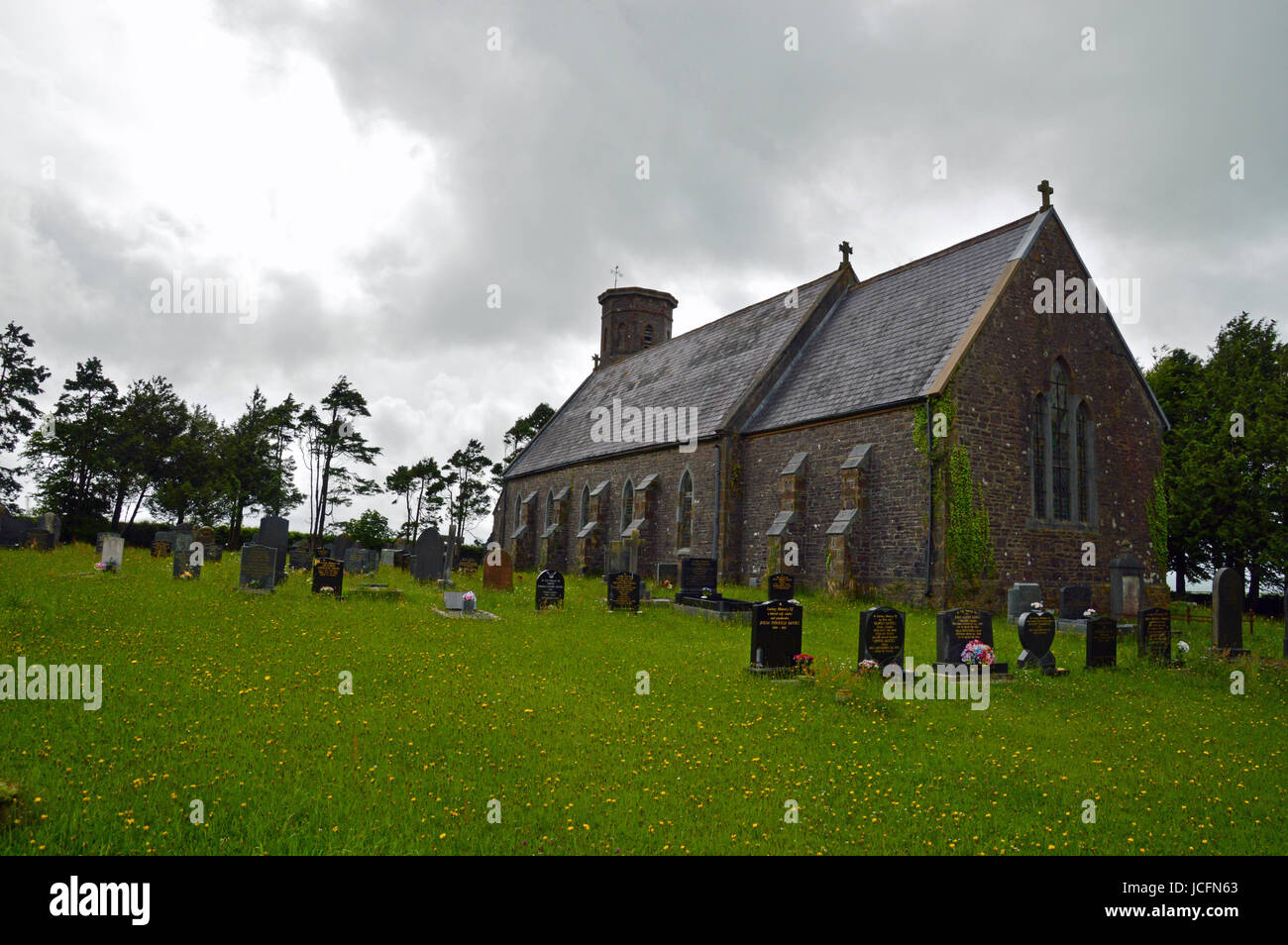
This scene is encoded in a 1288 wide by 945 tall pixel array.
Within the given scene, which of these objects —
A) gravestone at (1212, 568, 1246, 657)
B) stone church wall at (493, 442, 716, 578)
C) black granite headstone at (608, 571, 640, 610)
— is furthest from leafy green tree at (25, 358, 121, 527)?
gravestone at (1212, 568, 1246, 657)

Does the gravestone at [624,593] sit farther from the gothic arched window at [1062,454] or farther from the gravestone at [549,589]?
the gothic arched window at [1062,454]

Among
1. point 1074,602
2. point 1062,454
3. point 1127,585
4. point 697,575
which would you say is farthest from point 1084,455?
point 697,575

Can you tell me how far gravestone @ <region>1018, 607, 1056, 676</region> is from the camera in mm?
11734

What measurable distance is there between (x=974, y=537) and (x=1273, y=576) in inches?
785

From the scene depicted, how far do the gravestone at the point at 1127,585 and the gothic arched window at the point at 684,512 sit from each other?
1218cm

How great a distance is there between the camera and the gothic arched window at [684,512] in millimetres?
26078

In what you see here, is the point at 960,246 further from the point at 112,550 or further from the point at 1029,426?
the point at 112,550

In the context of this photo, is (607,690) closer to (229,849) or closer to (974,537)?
(229,849)

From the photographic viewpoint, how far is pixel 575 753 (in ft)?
21.7

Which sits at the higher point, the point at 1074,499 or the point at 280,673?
the point at 1074,499

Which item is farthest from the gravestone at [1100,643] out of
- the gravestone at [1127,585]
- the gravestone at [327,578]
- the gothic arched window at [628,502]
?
the gothic arched window at [628,502]

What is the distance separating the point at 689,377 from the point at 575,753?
24939 millimetres
